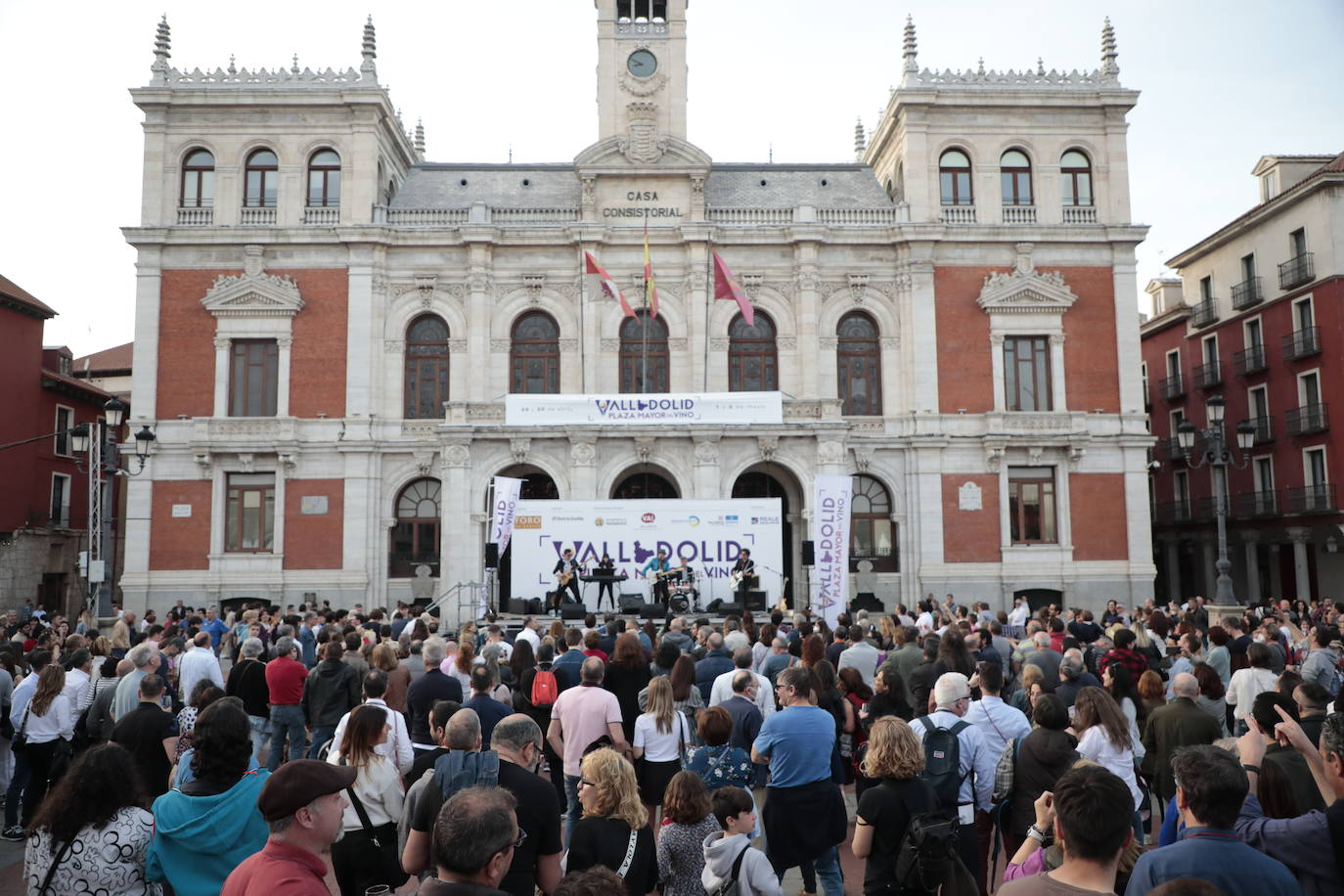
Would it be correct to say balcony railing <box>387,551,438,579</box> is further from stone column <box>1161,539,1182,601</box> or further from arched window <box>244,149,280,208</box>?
stone column <box>1161,539,1182,601</box>

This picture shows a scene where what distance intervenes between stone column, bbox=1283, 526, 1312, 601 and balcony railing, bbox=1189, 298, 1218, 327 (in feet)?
29.8

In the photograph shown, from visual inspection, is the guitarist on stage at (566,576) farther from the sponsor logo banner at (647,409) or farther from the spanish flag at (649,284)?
the spanish flag at (649,284)

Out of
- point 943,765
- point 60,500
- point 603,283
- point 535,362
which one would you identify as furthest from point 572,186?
point 943,765

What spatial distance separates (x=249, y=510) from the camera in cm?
3003

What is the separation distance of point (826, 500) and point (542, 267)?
43.9 ft

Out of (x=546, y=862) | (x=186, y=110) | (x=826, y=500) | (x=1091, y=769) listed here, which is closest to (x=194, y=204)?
(x=186, y=110)

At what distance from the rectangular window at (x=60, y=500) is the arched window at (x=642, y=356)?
69.4 ft

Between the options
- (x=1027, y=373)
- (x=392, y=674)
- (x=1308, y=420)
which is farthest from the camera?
(x=1308, y=420)

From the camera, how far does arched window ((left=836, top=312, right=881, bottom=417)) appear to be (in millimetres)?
31297

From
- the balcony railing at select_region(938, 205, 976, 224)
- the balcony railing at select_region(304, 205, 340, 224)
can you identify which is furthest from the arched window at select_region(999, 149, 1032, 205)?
the balcony railing at select_region(304, 205, 340, 224)

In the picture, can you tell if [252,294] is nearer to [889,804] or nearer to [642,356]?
[642,356]

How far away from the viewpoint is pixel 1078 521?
3034cm

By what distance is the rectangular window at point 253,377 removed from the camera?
99.9 ft

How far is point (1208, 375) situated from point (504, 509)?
1128 inches
